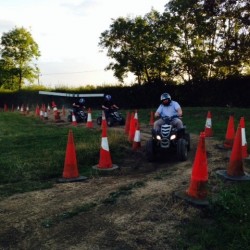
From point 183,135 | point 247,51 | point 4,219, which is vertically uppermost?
point 247,51

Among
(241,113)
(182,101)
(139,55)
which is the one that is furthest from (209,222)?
(139,55)

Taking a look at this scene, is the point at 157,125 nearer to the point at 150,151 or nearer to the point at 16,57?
the point at 150,151

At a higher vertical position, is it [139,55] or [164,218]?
[139,55]

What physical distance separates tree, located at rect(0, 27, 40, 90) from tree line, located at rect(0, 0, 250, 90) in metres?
22.9

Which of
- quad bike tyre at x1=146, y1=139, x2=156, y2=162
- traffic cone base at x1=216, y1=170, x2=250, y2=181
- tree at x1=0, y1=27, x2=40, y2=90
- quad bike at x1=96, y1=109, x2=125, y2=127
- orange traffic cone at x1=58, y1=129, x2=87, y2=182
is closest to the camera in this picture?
traffic cone base at x1=216, y1=170, x2=250, y2=181

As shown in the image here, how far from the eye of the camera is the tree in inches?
2438

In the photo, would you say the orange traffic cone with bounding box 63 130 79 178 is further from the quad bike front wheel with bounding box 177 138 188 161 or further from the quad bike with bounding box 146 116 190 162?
the quad bike front wheel with bounding box 177 138 188 161

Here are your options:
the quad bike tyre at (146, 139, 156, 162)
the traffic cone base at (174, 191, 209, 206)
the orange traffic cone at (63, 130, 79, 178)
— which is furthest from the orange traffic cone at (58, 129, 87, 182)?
the traffic cone base at (174, 191, 209, 206)

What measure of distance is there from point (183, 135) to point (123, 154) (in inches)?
65.7

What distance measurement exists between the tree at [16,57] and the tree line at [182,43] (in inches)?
902

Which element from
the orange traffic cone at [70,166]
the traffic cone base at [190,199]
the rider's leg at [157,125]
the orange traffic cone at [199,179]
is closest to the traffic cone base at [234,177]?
the orange traffic cone at [199,179]

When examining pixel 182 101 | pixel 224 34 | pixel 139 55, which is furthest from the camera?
pixel 139 55

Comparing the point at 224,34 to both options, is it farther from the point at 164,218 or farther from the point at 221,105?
the point at 164,218

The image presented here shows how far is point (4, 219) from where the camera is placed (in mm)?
5957
